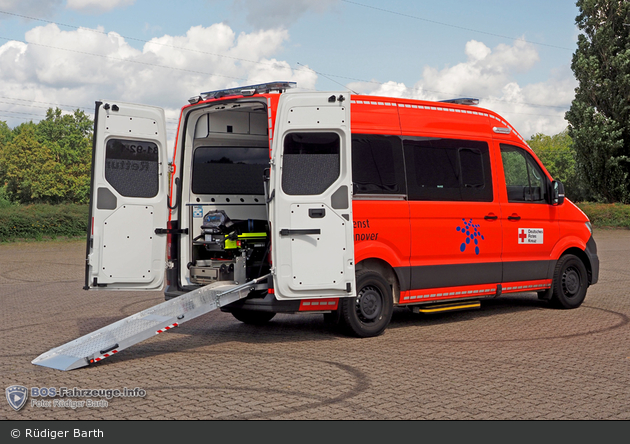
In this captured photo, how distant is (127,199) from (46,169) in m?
64.2

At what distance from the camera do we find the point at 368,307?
8.40 m

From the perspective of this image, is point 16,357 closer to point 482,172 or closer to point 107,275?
point 107,275

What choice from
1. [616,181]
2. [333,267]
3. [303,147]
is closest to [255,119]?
[303,147]

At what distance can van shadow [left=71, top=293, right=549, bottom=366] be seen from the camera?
8133 mm

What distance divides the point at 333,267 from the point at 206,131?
2.58 m

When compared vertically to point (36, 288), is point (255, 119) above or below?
above

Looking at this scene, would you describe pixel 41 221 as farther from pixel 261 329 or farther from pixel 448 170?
pixel 448 170

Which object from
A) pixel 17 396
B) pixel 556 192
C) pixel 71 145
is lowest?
pixel 17 396

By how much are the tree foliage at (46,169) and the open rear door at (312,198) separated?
64.3 m

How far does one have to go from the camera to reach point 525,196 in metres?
10.1

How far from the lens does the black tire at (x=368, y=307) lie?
26.9 ft

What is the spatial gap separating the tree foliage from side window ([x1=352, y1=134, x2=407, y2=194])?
Result: 64.0 meters

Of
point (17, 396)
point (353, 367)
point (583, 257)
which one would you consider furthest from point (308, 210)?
point (583, 257)

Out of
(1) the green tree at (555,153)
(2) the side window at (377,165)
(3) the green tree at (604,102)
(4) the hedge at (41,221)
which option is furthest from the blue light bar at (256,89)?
(1) the green tree at (555,153)
